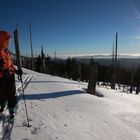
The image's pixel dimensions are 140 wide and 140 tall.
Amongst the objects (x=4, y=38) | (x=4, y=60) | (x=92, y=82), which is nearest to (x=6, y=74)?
(x=4, y=60)

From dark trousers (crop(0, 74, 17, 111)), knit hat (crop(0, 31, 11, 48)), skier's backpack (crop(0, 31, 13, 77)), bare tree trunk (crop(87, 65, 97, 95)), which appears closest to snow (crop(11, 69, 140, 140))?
dark trousers (crop(0, 74, 17, 111))

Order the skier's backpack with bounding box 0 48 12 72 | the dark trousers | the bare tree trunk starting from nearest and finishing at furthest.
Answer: the skier's backpack with bounding box 0 48 12 72 → the dark trousers → the bare tree trunk

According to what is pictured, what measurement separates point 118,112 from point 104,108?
49 cm

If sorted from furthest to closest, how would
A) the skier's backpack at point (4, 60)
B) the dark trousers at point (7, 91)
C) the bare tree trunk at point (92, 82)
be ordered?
the bare tree trunk at point (92, 82) → the dark trousers at point (7, 91) → the skier's backpack at point (4, 60)

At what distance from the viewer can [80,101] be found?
7.17m

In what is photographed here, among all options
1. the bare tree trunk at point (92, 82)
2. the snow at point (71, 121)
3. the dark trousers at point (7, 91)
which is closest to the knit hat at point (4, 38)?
the dark trousers at point (7, 91)

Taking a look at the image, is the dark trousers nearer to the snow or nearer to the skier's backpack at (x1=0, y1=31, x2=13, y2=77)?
the skier's backpack at (x1=0, y1=31, x2=13, y2=77)

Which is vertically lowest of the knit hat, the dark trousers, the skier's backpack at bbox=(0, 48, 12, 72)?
the dark trousers

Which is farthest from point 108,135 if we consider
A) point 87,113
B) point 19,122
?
point 19,122

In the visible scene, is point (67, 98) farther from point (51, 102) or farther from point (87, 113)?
point (87, 113)

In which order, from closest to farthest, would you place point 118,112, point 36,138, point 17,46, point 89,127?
1. point 36,138
2. point 89,127
3. point 118,112
4. point 17,46

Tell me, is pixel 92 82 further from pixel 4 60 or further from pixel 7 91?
pixel 4 60

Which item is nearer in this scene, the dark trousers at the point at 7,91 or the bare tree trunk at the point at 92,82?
the dark trousers at the point at 7,91

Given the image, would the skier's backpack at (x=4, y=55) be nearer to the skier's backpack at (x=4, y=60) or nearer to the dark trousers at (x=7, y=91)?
the skier's backpack at (x=4, y=60)
